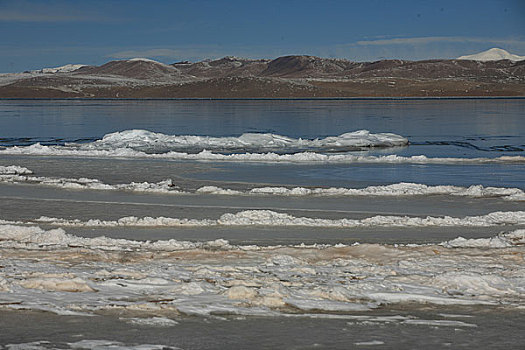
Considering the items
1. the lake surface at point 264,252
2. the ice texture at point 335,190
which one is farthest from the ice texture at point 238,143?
the ice texture at point 335,190

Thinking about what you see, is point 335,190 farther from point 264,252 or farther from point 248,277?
point 248,277

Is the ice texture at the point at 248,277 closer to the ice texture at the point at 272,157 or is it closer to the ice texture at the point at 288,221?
the ice texture at the point at 288,221

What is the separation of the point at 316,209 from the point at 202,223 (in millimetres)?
2189

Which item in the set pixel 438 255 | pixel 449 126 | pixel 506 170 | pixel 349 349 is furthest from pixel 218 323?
pixel 449 126

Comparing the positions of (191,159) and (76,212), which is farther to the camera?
(191,159)

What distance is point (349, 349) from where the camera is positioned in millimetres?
4289

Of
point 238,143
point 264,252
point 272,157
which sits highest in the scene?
point 238,143

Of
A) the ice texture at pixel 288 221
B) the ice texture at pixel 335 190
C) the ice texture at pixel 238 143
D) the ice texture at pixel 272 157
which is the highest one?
the ice texture at pixel 238 143

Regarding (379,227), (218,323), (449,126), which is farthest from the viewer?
(449,126)

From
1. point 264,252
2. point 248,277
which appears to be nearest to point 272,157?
point 264,252

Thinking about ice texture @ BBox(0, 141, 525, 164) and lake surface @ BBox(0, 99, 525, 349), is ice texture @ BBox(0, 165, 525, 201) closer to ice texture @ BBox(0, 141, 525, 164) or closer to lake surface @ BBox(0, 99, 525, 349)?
lake surface @ BBox(0, 99, 525, 349)

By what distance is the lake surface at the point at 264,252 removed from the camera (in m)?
4.81

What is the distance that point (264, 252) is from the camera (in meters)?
7.51

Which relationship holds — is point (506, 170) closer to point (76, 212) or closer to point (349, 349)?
point (76, 212)
